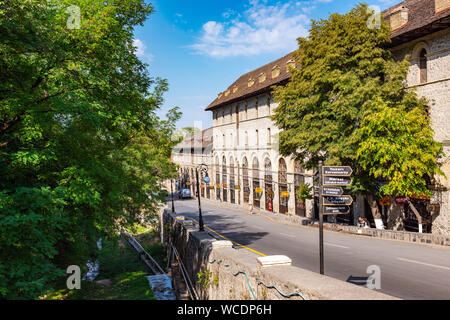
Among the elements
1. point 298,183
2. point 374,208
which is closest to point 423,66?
point 374,208

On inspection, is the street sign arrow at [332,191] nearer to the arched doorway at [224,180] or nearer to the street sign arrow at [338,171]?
the street sign arrow at [338,171]

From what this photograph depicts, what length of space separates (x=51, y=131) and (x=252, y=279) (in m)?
7.36

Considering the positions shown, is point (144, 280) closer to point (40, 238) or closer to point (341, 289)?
point (40, 238)

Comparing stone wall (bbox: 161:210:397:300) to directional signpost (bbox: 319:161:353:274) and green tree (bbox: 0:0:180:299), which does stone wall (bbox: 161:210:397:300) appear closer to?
directional signpost (bbox: 319:161:353:274)

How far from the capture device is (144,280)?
2488cm

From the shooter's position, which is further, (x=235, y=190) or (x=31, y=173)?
(x=235, y=190)

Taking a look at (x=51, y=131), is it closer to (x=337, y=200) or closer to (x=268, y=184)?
(x=337, y=200)

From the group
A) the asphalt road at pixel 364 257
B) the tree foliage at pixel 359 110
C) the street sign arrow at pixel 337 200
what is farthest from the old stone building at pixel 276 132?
the street sign arrow at pixel 337 200

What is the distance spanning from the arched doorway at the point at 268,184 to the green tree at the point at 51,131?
97.1 feet

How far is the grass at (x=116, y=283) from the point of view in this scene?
18422mm

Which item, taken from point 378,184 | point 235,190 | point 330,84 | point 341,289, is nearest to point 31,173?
point 341,289

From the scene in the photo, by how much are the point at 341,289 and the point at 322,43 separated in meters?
21.2

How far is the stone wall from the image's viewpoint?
242 inches

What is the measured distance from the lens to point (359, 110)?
875 inches
